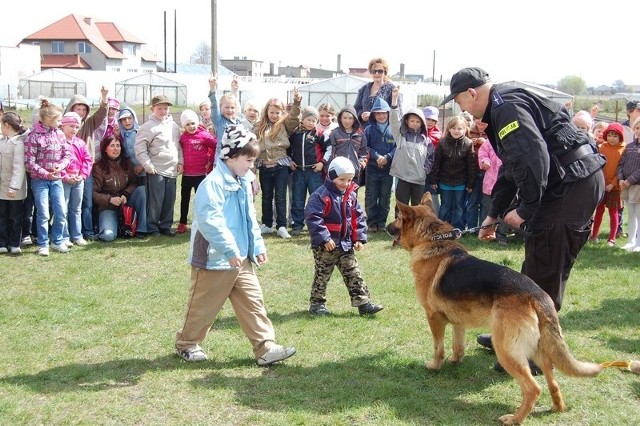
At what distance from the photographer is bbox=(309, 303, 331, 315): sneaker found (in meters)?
6.71

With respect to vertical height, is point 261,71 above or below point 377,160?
above

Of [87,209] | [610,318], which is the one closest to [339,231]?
[610,318]

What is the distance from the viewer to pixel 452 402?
471 centimetres

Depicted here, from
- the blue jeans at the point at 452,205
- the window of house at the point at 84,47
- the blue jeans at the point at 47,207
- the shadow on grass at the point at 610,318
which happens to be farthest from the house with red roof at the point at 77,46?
the shadow on grass at the point at 610,318

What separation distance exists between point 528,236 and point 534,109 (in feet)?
3.27

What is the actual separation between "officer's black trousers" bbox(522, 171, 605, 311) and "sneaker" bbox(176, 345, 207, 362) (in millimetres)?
2797

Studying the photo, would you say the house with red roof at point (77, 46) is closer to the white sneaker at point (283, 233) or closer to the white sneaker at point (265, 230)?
the white sneaker at point (265, 230)

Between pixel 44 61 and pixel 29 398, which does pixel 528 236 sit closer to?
pixel 29 398

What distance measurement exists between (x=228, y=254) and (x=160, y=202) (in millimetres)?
5769

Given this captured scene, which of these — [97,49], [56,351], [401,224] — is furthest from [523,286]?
[97,49]

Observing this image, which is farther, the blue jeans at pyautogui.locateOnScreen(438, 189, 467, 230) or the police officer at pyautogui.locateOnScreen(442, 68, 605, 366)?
the blue jeans at pyautogui.locateOnScreen(438, 189, 467, 230)

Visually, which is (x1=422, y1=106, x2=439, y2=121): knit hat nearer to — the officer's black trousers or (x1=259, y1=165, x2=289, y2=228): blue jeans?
(x1=259, y1=165, x2=289, y2=228): blue jeans

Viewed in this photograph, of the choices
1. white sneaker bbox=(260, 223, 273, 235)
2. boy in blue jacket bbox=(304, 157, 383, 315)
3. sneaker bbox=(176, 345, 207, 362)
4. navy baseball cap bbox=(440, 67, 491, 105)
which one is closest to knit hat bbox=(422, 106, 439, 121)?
white sneaker bbox=(260, 223, 273, 235)

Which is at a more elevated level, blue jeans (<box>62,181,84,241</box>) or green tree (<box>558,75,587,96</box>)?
green tree (<box>558,75,587,96</box>)
